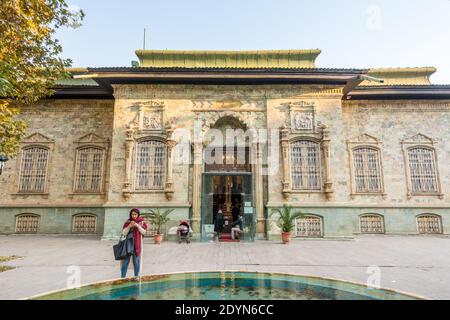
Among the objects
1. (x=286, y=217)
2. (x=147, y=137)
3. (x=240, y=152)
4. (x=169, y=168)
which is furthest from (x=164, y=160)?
(x=286, y=217)

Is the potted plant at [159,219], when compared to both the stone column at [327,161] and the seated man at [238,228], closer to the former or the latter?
the seated man at [238,228]

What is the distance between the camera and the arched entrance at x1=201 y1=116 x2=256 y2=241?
1282cm

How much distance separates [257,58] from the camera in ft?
55.0

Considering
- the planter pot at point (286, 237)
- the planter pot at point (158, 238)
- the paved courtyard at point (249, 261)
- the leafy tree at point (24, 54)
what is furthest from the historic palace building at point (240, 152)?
the leafy tree at point (24, 54)

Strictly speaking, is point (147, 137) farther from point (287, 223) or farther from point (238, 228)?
point (287, 223)

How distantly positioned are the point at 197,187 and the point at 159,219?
7.88ft

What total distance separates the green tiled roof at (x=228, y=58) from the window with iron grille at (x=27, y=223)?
11.1m

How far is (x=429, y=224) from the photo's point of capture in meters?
14.6

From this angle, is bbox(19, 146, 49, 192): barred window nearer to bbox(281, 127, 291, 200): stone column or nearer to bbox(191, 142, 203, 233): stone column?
bbox(191, 142, 203, 233): stone column

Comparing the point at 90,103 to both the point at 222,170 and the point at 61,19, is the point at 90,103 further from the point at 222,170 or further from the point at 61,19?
the point at 222,170

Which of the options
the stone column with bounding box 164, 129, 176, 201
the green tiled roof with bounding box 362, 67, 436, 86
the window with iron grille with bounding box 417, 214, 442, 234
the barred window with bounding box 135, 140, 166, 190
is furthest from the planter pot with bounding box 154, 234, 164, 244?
the green tiled roof with bounding box 362, 67, 436, 86

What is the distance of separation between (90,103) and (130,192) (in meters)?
6.59

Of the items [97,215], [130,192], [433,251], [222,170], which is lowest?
[433,251]
